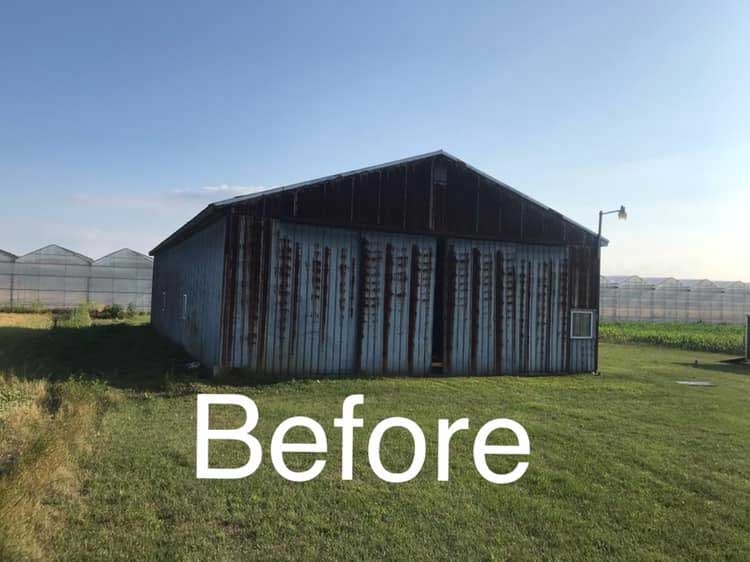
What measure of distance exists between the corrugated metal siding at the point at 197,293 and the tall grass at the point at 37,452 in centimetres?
312

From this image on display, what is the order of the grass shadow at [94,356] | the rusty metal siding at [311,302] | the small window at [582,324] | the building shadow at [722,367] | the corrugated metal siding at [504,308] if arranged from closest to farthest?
the grass shadow at [94,356] < the rusty metal siding at [311,302] < the corrugated metal siding at [504,308] < the small window at [582,324] < the building shadow at [722,367]

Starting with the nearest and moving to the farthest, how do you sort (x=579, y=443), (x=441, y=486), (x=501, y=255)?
(x=441, y=486) < (x=579, y=443) < (x=501, y=255)

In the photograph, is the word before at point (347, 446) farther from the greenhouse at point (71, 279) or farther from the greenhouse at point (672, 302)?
the greenhouse at point (672, 302)

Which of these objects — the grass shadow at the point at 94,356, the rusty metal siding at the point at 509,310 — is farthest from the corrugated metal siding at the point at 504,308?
the grass shadow at the point at 94,356

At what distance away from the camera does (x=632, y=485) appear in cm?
621

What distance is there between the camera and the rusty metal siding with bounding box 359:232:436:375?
13.7m

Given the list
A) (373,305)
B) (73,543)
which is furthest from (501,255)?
(73,543)

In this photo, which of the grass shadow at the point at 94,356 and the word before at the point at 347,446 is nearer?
the word before at the point at 347,446

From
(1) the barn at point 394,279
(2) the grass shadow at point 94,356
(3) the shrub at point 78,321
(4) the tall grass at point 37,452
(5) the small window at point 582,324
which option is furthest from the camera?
(3) the shrub at point 78,321

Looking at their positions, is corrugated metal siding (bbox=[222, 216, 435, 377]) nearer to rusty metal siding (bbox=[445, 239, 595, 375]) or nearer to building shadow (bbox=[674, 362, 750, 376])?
rusty metal siding (bbox=[445, 239, 595, 375])

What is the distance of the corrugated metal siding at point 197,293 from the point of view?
12914 millimetres

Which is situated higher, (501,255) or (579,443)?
(501,255)

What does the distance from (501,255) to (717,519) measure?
33.9ft

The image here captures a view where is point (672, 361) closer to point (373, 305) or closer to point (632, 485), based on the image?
point (373, 305)
